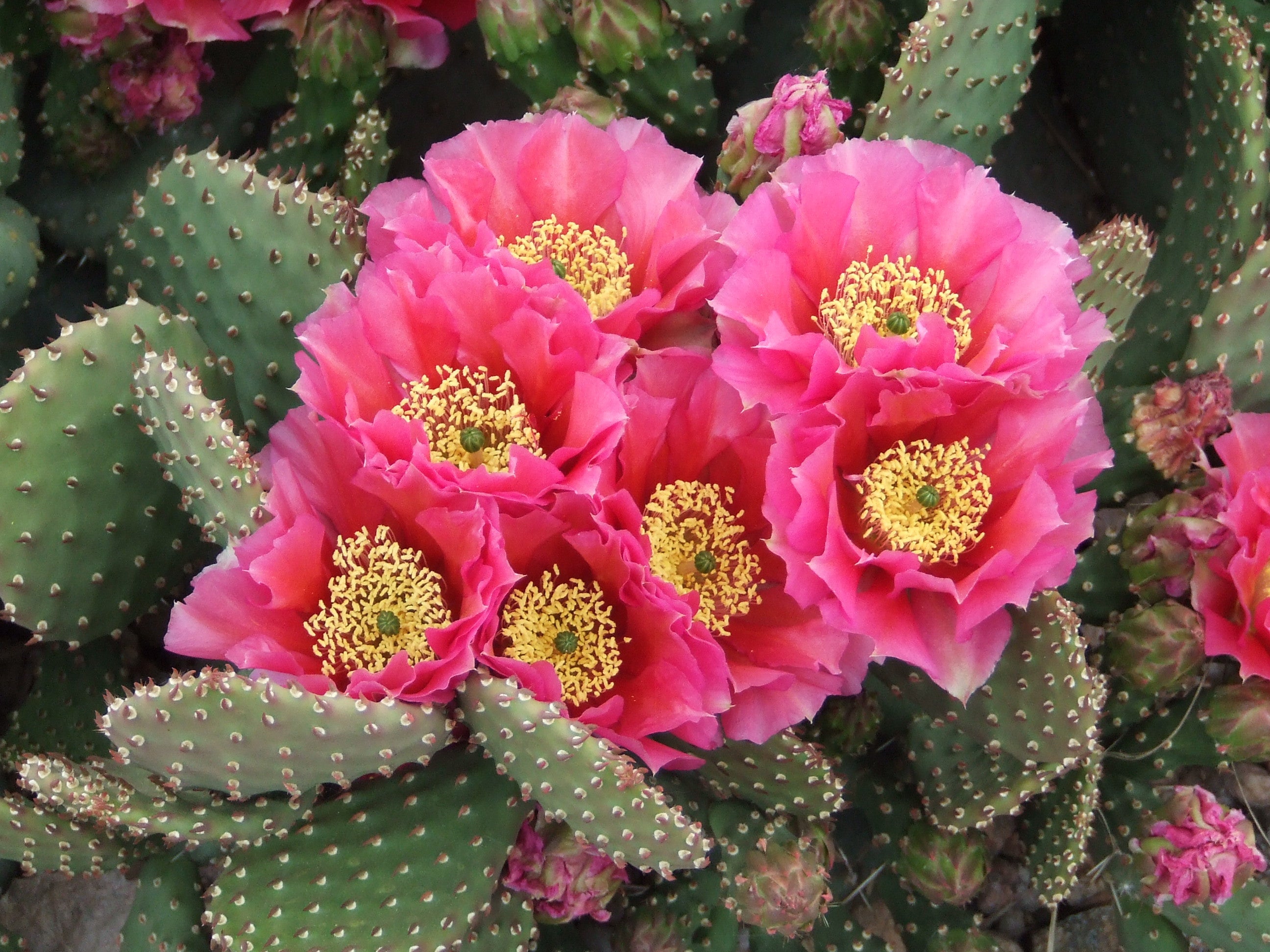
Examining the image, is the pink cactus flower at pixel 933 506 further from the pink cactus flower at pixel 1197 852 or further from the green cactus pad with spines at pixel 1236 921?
the green cactus pad with spines at pixel 1236 921

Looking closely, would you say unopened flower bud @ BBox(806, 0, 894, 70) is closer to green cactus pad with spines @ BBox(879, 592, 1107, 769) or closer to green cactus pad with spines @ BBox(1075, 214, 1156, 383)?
green cactus pad with spines @ BBox(1075, 214, 1156, 383)

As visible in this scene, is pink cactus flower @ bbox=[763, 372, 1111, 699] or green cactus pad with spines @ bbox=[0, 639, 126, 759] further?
green cactus pad with spines @ bbox=[0, 639, 126, 759]

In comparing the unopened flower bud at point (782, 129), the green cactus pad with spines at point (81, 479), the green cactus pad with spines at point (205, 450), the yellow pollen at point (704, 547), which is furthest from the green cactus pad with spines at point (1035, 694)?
the green cactus pad with spines at point (81, 479)

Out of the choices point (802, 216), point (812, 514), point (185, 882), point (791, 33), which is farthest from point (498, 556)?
point (791, 33)

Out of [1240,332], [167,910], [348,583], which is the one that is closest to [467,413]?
[348,583]

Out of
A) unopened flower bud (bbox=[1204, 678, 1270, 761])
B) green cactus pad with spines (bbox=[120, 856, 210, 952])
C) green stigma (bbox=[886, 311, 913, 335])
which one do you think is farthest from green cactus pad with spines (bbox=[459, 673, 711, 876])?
unopened flower bud (bbox=[1204, 678, 1270, 761])

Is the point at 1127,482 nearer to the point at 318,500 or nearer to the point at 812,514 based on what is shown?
the point at 812,514

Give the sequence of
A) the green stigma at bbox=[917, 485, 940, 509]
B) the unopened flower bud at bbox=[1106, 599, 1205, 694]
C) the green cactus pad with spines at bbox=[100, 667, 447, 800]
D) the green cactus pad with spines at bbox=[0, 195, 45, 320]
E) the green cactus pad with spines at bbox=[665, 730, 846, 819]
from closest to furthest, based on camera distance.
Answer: the green cactus pad with spines at bbox=[100, 667, 447, 800]
the green stigma at bbox=[917, 485, 940, 509]
the green cactus pad with spines at bbox=[665, 730, 846, 819]
the unopened flower bud at bbox=[1106, 599, 1205, 694]
the green cactus pad with spines at bbox=[0, 195, 45, 320]
